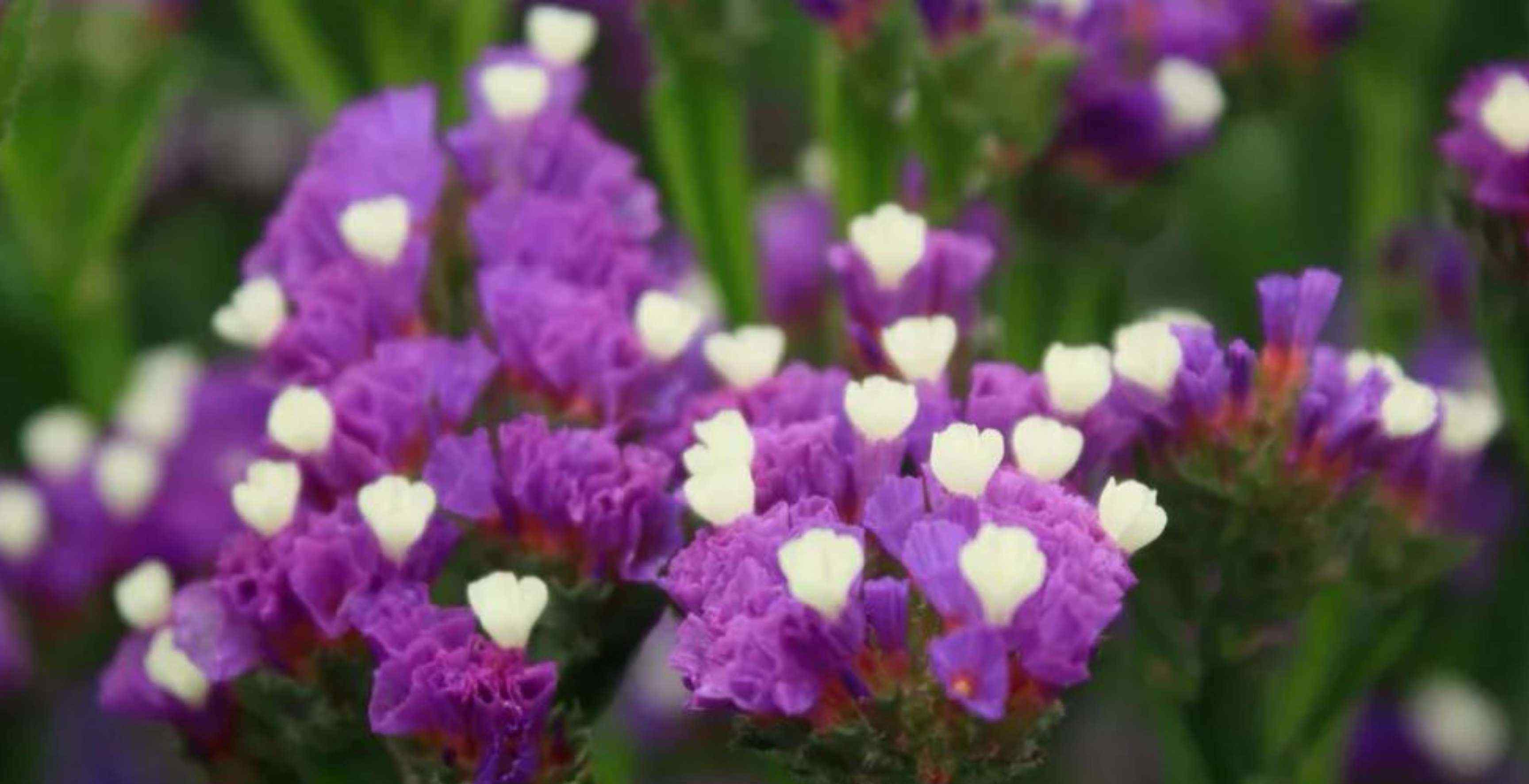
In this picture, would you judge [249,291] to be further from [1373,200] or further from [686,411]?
[1373,200]

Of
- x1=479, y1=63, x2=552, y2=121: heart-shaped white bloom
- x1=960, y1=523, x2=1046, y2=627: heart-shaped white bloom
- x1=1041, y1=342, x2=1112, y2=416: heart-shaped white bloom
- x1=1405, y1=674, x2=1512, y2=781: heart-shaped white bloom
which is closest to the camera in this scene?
x1=960, y1=523, x2=1046, y2=627: heart-shaped white bloom

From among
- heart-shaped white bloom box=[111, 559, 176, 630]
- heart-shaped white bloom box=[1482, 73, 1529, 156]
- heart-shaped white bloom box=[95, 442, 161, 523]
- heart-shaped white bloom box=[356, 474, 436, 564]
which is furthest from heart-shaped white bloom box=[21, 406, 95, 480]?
heart-shaped white bloom box=[1482, 73, 1529, 156]

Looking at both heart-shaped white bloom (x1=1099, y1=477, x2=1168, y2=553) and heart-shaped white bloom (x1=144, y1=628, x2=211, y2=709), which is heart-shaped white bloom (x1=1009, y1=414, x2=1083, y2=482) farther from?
heart-shaped white bloom (x1=144, y1=628, x2=211, y2=709)

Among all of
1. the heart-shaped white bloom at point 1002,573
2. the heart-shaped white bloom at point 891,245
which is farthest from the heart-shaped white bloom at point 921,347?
the heart-shaped white bloom at point 1002,573

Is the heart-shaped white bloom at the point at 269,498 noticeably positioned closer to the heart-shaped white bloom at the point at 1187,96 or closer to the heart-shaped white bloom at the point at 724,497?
the heart-shaped white bloom at the point at 724,497

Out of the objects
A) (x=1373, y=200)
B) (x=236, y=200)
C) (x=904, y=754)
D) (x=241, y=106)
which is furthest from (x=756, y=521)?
(x=241, y=106)

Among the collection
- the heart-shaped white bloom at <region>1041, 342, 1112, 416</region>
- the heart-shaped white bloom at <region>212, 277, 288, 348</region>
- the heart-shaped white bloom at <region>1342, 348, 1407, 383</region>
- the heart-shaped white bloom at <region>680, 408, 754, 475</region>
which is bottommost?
the heart-shaped white bloom at <region>212, 277, 288, 348</region>
